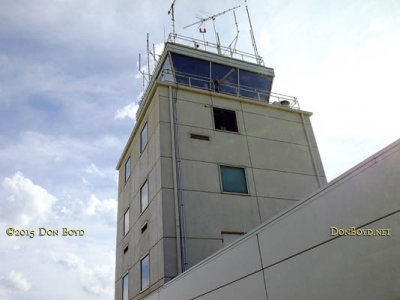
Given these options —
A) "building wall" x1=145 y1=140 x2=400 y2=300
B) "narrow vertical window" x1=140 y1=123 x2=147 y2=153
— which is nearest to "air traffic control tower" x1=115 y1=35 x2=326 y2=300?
"narrow vertical window" x1=140 y1=123 x2=147 y2=153

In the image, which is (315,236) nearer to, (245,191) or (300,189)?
(245,191)

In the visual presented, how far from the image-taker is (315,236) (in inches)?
275

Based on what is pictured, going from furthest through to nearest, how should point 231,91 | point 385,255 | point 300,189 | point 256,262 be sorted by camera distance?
point 231,91 < point 300,189 < point 256,262 < point 385,255

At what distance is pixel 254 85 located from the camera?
71.8 ft

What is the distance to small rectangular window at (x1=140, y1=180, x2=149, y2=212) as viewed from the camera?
1709cm

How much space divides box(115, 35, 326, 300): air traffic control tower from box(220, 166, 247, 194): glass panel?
0.05 metres

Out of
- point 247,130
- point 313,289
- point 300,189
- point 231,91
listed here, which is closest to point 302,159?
point 300,189

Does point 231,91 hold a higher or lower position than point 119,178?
higher

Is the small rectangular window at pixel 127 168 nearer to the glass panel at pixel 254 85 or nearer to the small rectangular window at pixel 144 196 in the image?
the small rectangular window at pixel 144 196

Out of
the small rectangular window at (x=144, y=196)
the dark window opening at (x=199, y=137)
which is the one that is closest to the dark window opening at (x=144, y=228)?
the small rectangular window at (x=144, y=196)

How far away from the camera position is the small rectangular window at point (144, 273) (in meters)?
15.5

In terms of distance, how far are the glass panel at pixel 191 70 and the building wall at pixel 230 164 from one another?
1812 mm

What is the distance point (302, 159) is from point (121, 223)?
1117cm

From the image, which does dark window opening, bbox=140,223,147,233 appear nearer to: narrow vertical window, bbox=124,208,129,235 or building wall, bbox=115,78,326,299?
building wall, bbox=115,78,326,299
